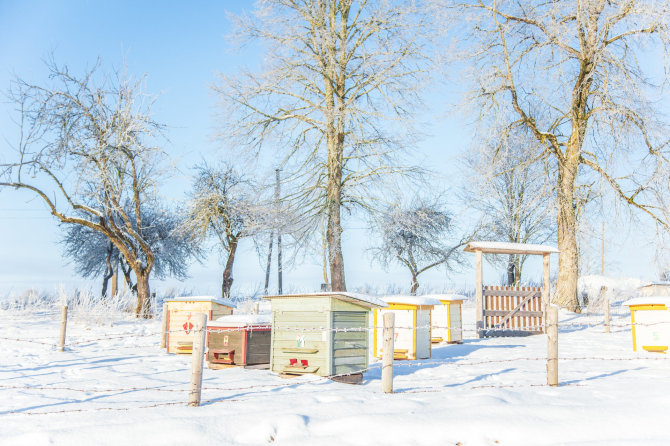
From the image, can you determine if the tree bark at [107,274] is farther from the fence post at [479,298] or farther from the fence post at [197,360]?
the fence post at [197,360]

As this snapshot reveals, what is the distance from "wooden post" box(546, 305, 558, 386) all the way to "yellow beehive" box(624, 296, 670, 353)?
13.8ft

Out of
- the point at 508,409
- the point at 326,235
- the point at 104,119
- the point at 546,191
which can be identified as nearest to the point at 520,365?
the point at 508,409

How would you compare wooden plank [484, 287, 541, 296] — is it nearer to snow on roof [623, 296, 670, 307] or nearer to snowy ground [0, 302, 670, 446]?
snow on roof [623, 296, 670, 307]

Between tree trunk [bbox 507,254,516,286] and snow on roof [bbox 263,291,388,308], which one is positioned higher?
tree trunk [bbox 507,254,516,286]

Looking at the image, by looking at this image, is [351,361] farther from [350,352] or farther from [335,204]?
[335,204]

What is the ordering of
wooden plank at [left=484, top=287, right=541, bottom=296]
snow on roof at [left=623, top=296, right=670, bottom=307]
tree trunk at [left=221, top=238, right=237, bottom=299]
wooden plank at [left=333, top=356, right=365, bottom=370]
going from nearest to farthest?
wooden plank at [left=333, top=356, right=365, bottom=370], snow on roof at [left=623, top=296, right=670, bottom=307], wooden plank at [left=484, top=287, right=541, bottom=296], tree trunk at [left=221, top=238, right=237, bottom=299]

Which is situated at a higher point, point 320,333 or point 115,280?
point 115,280

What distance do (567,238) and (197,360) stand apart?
1559cm

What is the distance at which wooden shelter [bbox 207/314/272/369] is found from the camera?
9969 millimetres

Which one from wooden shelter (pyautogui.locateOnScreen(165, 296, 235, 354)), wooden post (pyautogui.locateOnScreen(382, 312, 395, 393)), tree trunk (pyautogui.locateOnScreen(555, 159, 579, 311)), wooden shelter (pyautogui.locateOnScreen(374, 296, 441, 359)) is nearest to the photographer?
wooden post (pyautogui.locateOnScreen(382, 312, 395, 393))

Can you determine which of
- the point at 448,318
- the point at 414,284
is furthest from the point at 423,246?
the point at 448,318

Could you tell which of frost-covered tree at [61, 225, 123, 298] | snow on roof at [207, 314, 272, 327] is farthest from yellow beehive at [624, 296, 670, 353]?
frost-covered tree at [61, 225, 123, 298]

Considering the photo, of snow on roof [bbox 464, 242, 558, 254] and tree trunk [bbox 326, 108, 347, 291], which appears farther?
tree trunk [bbox 326, 108, 347, 291]

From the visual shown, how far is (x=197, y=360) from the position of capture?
6949 mm
